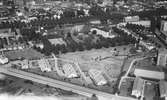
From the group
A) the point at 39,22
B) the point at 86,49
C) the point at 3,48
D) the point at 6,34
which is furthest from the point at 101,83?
the point at 39,22

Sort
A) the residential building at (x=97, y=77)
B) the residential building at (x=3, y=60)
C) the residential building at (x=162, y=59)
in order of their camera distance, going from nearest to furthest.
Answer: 1. the residential building at (x=97, y=77)
2. the residential building at (x=162, y=59)
3. the residential building at (x=3, y=60)

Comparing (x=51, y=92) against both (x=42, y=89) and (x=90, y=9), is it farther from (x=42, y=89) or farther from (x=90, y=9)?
(x=90, y=9)

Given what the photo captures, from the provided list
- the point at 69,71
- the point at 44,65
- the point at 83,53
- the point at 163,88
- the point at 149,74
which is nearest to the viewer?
the point at 163,88

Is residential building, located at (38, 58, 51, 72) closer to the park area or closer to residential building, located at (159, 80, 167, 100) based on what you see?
the park area

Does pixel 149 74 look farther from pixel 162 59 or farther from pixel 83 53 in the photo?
pixel 83 53

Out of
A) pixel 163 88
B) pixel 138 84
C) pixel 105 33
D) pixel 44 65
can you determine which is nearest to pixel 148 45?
pixel 105 33

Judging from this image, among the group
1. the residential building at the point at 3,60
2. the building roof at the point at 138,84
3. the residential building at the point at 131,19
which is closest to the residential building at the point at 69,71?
the building roof at the point at 138,84

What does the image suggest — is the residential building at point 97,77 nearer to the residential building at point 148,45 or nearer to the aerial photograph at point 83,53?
the aerial photograph at point 83,53

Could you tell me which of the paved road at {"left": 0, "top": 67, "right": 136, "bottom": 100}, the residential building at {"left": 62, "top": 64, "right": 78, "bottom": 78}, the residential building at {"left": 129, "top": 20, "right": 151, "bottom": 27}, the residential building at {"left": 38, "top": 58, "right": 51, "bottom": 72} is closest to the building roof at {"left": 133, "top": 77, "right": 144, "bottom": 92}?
the paved road at {"left": 0, "top": 67, "right": 136, "bottom": 100}
